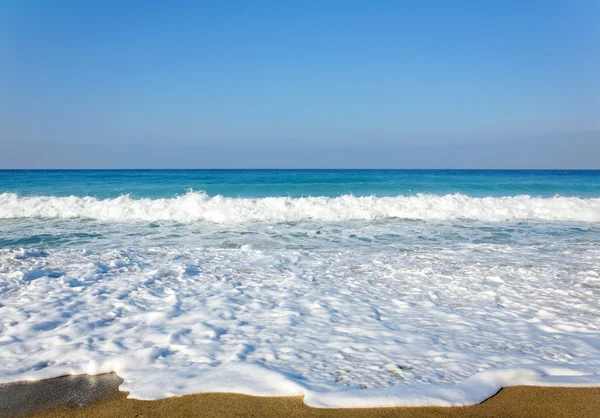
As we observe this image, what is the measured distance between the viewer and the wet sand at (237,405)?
2.65 m

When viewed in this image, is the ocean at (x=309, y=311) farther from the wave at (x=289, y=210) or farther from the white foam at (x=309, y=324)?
the wave at (x=289, y=210)

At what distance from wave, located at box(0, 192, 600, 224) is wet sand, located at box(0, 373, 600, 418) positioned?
1038 centimetres

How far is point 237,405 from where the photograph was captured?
9.04ft

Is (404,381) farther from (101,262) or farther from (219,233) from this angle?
(219,233)

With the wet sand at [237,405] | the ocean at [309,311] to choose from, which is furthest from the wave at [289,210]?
the wet sand at [237,405]

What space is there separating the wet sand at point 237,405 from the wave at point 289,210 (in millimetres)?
10382

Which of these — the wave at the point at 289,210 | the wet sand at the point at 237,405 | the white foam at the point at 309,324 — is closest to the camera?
the wet sand at the point at 237,405

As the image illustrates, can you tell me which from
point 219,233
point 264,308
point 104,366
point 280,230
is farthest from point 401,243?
point 104,366

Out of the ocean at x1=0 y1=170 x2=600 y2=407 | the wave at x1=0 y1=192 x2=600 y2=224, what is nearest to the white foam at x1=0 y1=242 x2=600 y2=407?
the ocean at x1=0 y1=170 x2=600 y2=407

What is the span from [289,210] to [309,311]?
10.0m

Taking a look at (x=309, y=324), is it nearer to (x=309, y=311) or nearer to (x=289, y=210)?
(x=309, y=311)

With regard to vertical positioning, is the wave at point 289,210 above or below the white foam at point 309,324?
above

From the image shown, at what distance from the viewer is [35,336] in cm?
392

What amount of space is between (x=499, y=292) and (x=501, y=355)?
2.15 metres
